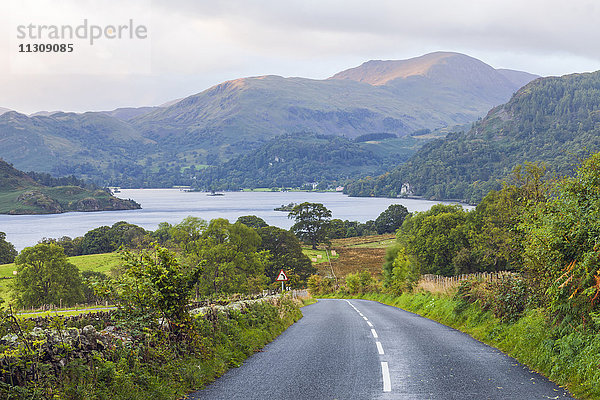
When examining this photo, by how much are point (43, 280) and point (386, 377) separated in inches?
2512

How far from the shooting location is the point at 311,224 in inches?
5320

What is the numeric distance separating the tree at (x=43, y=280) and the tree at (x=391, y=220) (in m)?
116

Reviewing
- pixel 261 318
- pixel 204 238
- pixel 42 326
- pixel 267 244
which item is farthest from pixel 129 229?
pixel 42 326

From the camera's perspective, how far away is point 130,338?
8.72m

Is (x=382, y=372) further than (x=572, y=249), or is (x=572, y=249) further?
(x=572, y=249)

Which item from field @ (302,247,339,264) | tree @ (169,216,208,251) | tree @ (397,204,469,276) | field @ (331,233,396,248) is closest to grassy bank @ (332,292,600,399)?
tree @ (397,204,469,276)

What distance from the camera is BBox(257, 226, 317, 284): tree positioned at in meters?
94.6

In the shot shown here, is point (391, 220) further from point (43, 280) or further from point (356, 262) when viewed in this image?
point (43, 280)

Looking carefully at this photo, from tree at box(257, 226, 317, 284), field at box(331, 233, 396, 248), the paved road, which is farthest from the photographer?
field at box(331, 233, 396, 248)

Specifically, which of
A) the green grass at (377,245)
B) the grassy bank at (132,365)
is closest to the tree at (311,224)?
the green grass at (377,245)

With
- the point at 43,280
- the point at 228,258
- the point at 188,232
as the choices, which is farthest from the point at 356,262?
the point at 43,280

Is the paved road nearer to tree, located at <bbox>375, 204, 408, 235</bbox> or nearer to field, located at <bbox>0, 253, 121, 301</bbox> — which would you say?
field, located at <bbox>0, 253, 121, 301</bbox>

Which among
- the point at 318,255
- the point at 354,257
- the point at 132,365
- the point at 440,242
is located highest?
the point at 132,365

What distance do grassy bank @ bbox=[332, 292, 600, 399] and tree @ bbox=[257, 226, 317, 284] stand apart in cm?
7747
